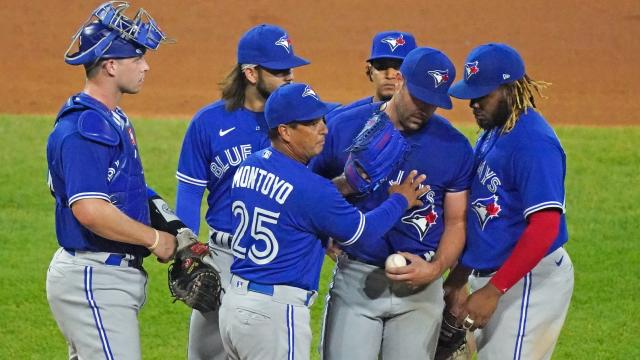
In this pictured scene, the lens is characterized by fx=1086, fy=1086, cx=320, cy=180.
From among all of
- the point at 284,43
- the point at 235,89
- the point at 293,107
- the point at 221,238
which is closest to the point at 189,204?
the point at 221,238

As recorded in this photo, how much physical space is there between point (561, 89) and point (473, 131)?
10.5ft

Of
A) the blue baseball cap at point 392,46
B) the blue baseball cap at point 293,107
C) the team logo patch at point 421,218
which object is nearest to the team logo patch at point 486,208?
the team logo patch at point 421,218

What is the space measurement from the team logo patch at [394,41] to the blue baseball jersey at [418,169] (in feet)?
4.59

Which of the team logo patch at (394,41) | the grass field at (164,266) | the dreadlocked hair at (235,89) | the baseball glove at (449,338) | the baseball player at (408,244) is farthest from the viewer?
the grass field at (164,266)

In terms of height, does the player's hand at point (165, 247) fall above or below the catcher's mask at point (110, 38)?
below

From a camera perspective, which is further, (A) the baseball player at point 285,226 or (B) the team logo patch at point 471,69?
(B) the team logo patch at point 471,69

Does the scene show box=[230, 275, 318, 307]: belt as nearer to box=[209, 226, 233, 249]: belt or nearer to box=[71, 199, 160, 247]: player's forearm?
box=[71, 199, 160, 247]: player's forearm

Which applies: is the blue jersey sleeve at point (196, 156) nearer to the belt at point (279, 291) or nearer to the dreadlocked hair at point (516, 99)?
the belt at point (279, 291)

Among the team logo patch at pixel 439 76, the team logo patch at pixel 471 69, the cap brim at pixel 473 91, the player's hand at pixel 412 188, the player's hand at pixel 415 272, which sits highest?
the team logo patch at pixel 471 69

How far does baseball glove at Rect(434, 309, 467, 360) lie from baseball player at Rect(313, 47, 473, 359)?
0.35 ft

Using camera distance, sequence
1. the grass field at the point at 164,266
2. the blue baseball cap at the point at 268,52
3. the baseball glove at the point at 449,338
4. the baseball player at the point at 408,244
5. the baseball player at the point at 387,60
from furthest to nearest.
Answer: the grass field at the point at 164,266, the baseball player at the point at 387,60, the blue baseball cap at the point at 268,52, the baseball glove at the point at 449,338, the baseball player at the point at 408,244

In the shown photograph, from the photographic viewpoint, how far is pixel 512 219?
4.80 metres

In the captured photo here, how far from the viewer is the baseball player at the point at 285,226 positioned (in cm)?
457

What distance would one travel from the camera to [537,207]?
4574 millimetres
